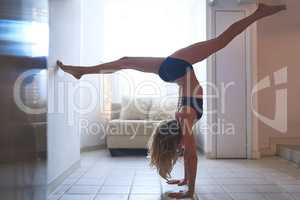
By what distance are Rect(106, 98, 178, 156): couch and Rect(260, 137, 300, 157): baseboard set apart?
4.60 feet

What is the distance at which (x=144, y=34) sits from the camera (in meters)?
5.52

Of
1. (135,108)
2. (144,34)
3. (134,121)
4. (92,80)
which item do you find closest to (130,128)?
(134,121)

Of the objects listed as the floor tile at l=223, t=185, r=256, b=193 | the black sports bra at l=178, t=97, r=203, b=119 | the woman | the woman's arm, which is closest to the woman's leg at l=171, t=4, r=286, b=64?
the woman

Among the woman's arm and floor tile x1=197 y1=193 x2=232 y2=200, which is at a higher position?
the woman's arm

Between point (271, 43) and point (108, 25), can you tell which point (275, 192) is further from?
point (108, 25)

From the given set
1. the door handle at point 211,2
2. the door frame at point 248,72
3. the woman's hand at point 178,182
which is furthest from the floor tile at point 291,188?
the door handle at point 211,2

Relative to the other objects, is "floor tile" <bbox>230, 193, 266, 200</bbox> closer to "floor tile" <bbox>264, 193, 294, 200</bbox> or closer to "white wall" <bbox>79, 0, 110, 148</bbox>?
"floor tile" <bbox>264, 193, 294, 200</bbox>

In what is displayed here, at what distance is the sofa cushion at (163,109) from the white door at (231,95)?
0.80 metres

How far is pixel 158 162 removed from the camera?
2.58m

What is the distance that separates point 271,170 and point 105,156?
2.15m

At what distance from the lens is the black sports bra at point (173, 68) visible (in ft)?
8.22

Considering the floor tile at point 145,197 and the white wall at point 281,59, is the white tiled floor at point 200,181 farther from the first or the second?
the white wall at point 281,59

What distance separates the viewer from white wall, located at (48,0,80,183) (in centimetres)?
265

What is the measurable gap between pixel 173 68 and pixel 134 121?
85.4 inches
